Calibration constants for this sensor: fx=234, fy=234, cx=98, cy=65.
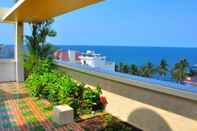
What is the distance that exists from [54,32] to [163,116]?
6.12 meters

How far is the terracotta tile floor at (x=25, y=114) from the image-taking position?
4.31 m

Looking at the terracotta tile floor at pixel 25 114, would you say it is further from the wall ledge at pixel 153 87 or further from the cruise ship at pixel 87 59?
the cruise ship at pixel 87 59

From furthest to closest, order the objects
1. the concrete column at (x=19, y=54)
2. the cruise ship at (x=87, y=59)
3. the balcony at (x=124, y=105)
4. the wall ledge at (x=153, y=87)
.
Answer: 1. the concrete column at (x=19, y=54)
2. the cruise ship at (x=87, y=59)
3. the balcony at (x=124, y=105)
4. the wall ledge at (x=153, y=87)

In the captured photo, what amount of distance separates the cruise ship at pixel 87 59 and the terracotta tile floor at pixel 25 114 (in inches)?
60.2

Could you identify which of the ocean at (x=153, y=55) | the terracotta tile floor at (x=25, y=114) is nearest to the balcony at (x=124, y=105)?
the terracotta tile floor at (x=25, y=114)

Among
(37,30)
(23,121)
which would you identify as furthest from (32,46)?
(23,121)

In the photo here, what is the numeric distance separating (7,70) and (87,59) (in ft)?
13.4

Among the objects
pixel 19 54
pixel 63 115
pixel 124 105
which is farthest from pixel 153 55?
pixel 19 54

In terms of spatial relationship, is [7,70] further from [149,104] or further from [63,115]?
→ [149,104]

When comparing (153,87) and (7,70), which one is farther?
(7,70)

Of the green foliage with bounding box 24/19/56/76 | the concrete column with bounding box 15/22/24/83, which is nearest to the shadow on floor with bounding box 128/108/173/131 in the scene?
the green foliage with bounding box 24/19/56/76

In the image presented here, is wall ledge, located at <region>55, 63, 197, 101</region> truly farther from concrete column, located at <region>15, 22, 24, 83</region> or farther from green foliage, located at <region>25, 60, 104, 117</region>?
concrete column, located at <region>15, 22, 24, 83</region>

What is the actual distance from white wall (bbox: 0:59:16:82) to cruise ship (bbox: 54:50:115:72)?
1.88 meters

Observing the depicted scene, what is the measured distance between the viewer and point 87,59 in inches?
257
